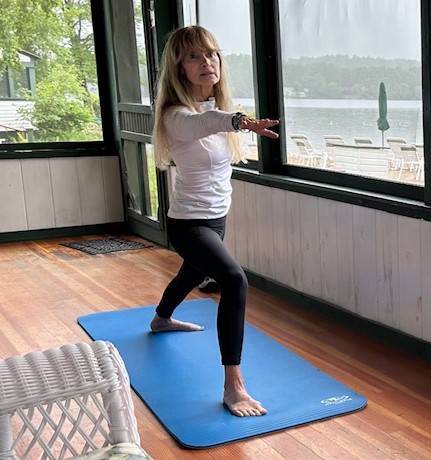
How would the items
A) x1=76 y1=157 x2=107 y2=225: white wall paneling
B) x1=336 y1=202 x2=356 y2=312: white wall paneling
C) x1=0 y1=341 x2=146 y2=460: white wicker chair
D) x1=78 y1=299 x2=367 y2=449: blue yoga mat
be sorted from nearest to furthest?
x1=0 y1=341 x2=146 y2=460: white wicker chair, x1=78 y1=299 x2=367 y2=449: blue yoga mat, x1=336 y1=202 x2=356 y2=312: white wall paneling, x1=76 y1=157 x2=107 y2=225: white wall paneling

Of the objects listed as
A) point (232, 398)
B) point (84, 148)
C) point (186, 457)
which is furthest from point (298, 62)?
point (84, 148)

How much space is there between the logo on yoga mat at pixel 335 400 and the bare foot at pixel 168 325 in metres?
0.99

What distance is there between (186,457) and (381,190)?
5.07ft

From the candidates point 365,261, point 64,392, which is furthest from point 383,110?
point 64,392

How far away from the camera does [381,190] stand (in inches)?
131

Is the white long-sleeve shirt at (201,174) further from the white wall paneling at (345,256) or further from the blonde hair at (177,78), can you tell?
the white wall paneling at (345,256)

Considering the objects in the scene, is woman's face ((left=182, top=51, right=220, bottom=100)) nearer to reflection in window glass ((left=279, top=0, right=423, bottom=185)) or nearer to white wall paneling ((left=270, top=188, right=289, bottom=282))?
reflection in window glass ((left=279, top=0, right=423, bottom=185))

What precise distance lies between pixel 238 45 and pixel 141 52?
4.76 feet

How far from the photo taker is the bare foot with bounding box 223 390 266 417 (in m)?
2.62

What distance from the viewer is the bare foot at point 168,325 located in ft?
11.6

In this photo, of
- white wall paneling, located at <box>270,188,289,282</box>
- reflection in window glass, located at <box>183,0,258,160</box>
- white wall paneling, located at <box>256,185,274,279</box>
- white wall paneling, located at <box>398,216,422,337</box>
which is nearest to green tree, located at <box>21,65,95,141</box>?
reflection in window glass, located at <box>183,0,258,160</box>

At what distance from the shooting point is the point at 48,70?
6.00 m

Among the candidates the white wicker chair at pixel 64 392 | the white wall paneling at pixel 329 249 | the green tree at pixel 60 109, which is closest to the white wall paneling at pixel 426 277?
the white wall paneling at pixel 329 249

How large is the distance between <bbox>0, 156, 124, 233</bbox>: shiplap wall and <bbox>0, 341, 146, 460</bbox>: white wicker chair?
15.0 ft
